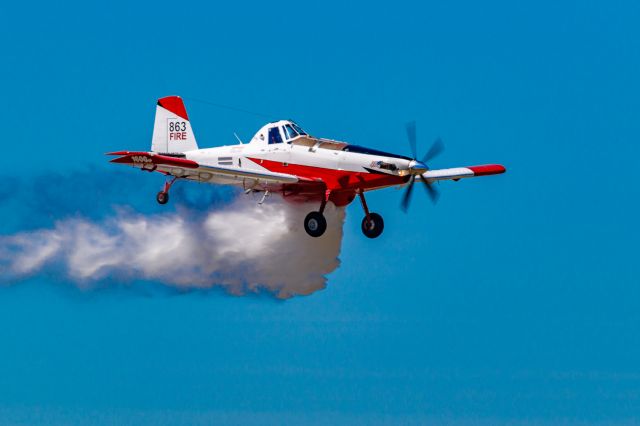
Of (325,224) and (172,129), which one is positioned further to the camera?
(172,129)

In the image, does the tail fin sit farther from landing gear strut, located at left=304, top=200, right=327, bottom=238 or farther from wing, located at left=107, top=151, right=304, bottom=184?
landing gear strut, located at left=304, top=200, right=327, bottom=238

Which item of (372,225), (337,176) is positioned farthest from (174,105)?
(372,225)

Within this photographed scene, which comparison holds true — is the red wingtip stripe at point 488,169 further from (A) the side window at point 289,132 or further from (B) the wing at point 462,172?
(A) the side window at point 289,132

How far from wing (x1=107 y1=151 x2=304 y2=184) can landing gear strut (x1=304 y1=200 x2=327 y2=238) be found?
4.73 ft

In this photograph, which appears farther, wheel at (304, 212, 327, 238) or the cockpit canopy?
the cockpit canopy

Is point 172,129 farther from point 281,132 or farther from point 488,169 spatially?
point 488,169

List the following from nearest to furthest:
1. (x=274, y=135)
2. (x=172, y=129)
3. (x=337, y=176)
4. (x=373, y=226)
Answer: (x=337, y=176)
(x=373, y=226)
(x=274, y=135)
(x=172, y=129)

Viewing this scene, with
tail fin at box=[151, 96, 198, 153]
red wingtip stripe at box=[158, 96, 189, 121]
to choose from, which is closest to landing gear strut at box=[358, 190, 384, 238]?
tail fin at box=[151, 96, 198, 153]

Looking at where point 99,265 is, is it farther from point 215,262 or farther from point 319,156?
point 319,156

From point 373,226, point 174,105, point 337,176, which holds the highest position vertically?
point 174,105

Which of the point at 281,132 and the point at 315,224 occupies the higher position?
the point at 281,132

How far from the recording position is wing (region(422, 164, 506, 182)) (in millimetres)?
84562

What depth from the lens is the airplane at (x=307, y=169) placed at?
3270 inches

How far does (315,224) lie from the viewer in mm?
83938
